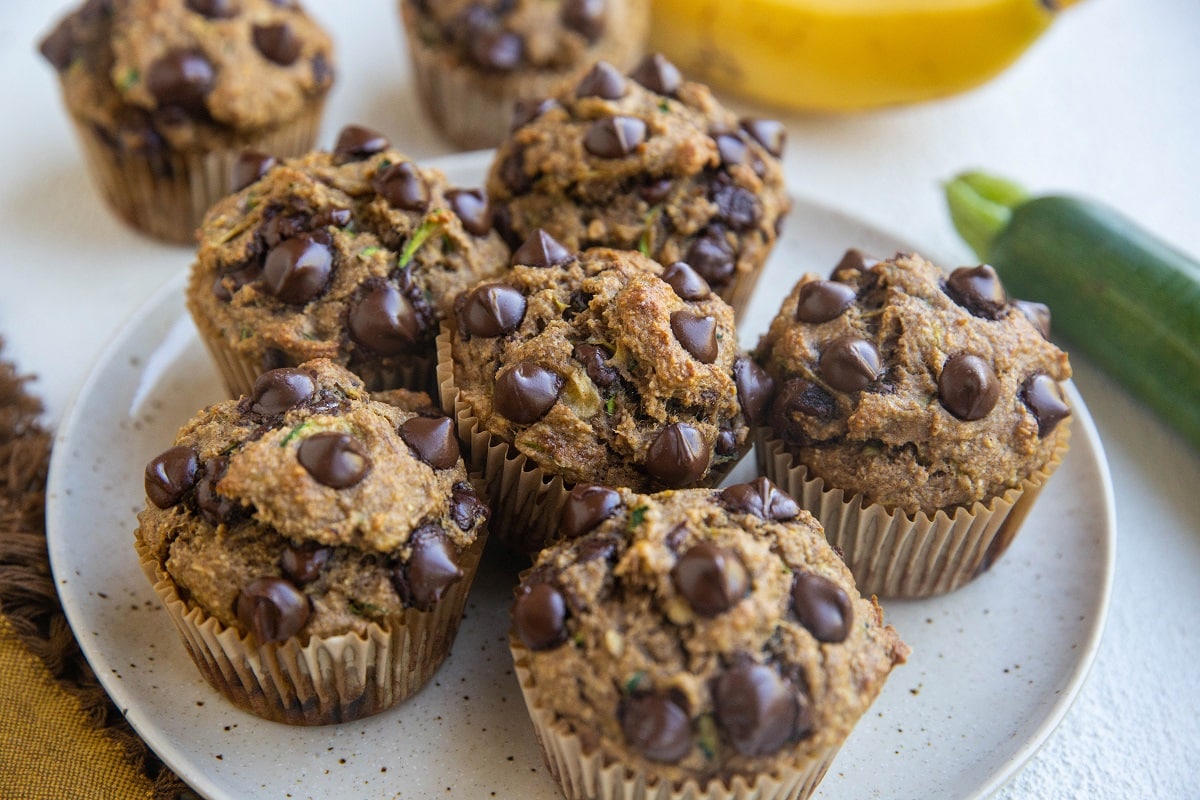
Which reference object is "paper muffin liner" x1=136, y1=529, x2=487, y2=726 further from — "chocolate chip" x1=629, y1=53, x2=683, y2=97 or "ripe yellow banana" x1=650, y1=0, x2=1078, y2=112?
"ripe yellow banana" x1=650, y1=0, x2=1078, y2=112

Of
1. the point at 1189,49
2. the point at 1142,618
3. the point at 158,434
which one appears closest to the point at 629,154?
the point at 158,434

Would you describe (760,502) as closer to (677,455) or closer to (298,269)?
(677,455)

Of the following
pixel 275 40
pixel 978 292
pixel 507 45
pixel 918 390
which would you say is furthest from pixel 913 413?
pixel 275 40

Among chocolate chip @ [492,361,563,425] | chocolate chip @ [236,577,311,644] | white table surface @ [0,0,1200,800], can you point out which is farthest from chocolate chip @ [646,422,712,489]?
white table surface @ [0,0,1200,800]

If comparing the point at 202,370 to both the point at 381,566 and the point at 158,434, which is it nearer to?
the point at 158,434

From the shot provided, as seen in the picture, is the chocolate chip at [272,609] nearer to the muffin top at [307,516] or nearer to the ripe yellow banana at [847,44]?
the muffin top at [307,516]
